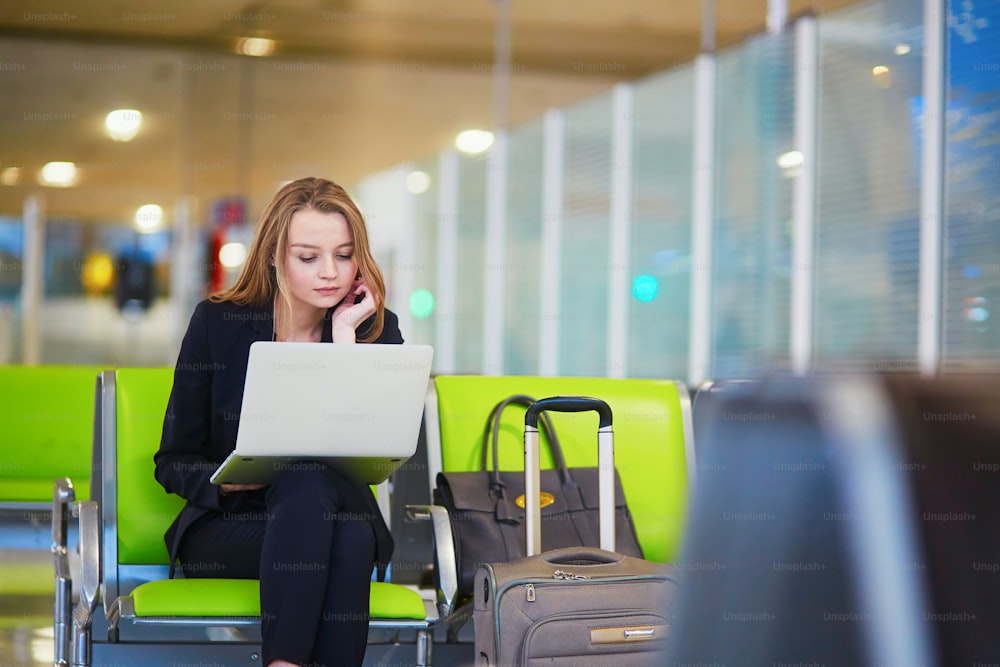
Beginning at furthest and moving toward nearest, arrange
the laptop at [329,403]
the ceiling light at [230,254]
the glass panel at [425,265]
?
the glass panel at [425,265], the ceiling light at [230,254], the laptop at [329,403]

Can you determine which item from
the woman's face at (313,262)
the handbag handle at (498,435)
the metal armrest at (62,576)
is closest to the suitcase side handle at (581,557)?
the handbag handle at (498,435)

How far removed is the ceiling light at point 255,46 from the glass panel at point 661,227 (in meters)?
2.74

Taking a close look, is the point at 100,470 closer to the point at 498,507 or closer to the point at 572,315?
the point at 498,507

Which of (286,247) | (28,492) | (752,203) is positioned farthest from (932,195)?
(28,492)

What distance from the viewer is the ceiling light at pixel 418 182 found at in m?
8.84

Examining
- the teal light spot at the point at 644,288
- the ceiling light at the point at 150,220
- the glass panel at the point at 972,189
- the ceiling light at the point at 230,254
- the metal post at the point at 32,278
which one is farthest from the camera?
the ceiling light at the point at 230,254

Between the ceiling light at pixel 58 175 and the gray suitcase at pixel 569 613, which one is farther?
the ceiling light at pixel 58 175

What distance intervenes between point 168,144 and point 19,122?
103cm

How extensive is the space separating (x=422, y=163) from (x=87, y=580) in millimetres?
6939

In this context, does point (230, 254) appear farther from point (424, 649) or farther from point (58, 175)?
point (424, 649)

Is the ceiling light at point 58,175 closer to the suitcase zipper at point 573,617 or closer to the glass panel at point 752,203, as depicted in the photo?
the glass panel at point 752,203

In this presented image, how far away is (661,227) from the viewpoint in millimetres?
7520

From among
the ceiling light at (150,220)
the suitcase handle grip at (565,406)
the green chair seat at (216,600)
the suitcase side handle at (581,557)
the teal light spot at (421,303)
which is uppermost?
the ceiling light at (150,220)

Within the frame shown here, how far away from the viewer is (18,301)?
8.25m
